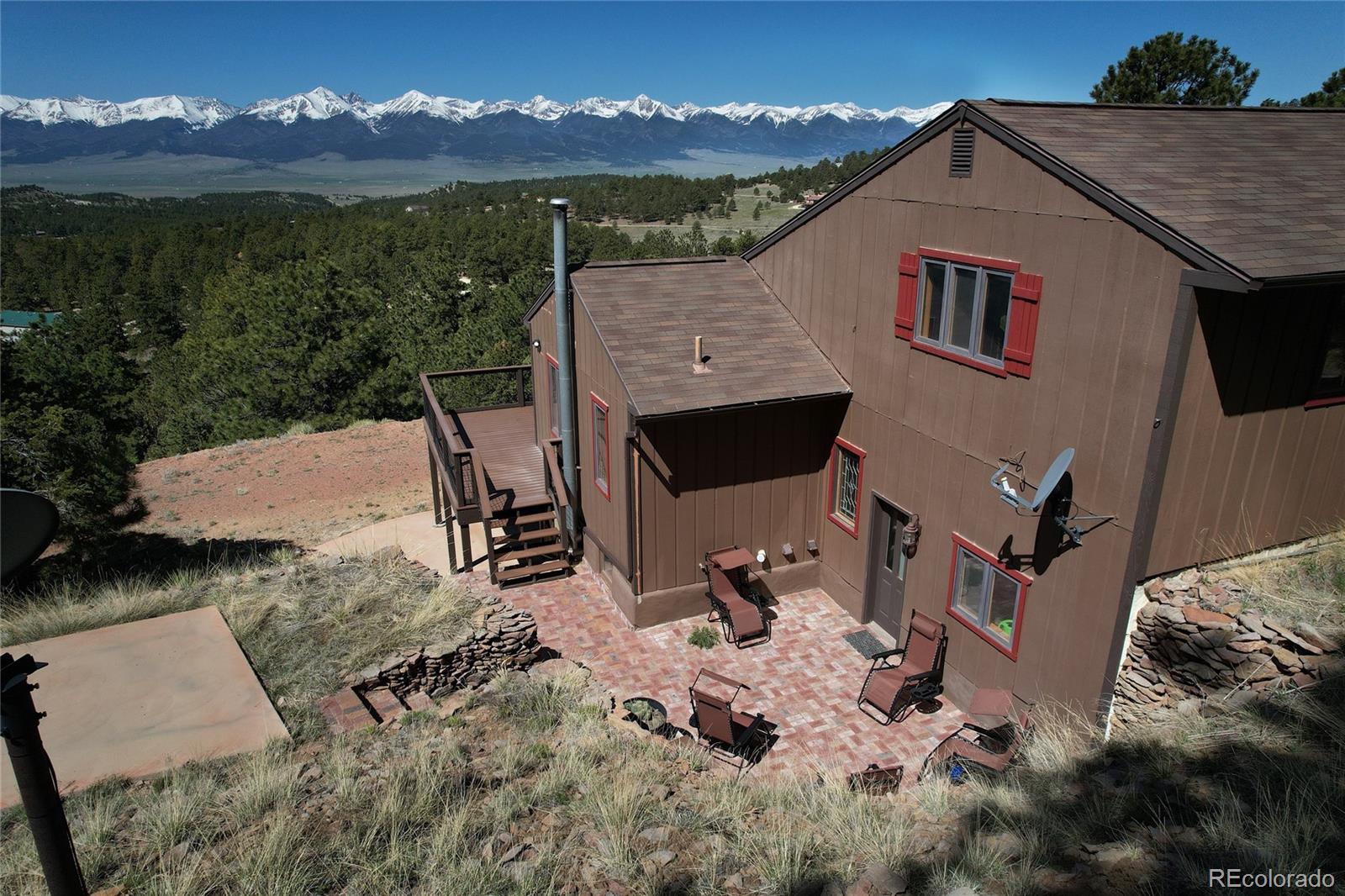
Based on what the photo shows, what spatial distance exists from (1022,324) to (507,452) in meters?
9.81

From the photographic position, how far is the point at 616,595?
11477mm

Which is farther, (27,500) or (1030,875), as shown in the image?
(1030,875)

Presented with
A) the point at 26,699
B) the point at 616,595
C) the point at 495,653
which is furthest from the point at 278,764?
the point at 616,595

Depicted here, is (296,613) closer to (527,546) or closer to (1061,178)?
(527,546)

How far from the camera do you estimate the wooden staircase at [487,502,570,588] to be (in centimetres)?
1228

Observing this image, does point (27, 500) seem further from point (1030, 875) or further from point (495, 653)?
point (495, 653)

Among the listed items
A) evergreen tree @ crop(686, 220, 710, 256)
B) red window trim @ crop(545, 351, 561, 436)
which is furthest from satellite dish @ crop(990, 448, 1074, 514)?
evergreen tree @ crop(686, 220, 710, 256)

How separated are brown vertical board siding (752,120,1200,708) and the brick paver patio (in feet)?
Result: 3.13

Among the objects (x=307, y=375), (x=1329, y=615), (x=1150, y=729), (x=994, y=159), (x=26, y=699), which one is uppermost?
(x=994, y=159)

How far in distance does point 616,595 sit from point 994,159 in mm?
7405

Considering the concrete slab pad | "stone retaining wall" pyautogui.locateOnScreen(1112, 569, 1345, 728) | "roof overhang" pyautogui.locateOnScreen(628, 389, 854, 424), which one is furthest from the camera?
"roof overhang" pyautogui.locateOnScreen(628, 389, 854, 424)

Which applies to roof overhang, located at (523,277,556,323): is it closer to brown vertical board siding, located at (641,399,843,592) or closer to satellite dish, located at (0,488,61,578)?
brown vertical board siding, located at (641,399,843,592)

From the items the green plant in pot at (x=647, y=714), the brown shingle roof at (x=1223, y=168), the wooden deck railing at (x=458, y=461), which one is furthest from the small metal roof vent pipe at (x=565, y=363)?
the brown shingle roof at (x=1223, y=168)

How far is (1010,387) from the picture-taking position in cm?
777
